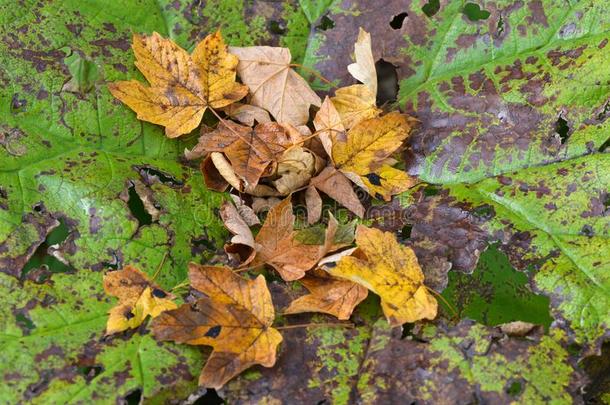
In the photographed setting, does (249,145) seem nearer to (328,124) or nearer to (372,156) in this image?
(328,124)

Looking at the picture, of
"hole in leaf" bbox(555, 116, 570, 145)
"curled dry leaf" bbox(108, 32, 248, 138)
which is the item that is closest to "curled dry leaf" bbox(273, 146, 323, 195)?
"curled dry leaf" bbox(108, 32, 248, 138)

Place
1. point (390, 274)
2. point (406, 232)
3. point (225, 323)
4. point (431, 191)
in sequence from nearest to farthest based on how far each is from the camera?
point (225, 323) < point (390, 274) < point (406, 232) < point (431, 191)

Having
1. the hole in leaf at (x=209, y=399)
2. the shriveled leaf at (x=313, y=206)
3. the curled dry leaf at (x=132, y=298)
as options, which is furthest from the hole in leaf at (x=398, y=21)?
the hole in leaf at (x=209, y=399)

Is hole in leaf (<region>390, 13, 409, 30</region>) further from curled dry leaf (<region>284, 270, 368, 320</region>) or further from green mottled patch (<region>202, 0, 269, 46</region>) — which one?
curled dry leaf (<region>284, 270, 368, 320</region>)

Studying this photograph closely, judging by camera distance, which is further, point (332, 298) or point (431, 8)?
point (431, 8)

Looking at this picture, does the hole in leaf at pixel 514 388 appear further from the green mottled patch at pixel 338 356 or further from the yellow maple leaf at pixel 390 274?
the green mottled patch at pixel 338 356

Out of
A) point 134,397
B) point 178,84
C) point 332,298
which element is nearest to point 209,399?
point 134,397
